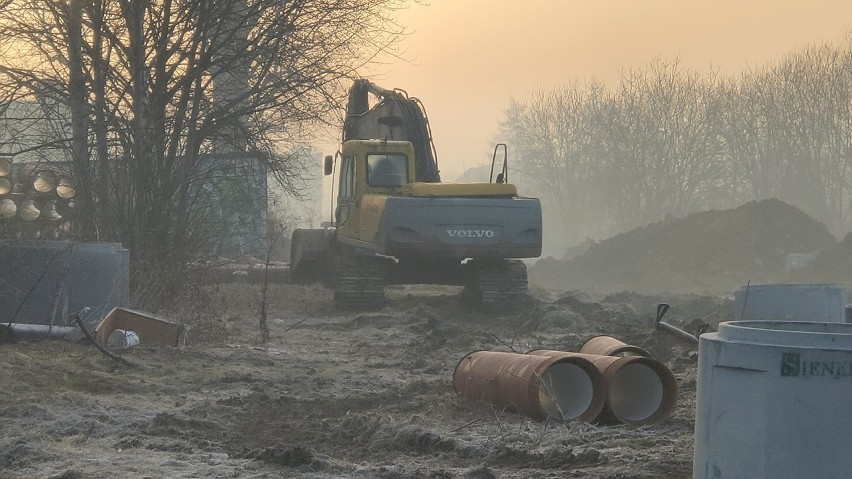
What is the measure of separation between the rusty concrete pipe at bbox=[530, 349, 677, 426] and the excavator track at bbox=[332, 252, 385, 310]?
9.65 meters

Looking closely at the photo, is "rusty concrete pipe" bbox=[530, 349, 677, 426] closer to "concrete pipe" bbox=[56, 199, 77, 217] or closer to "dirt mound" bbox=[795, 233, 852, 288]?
"concrete pipe" bbox=[56, 199, 77, 217]

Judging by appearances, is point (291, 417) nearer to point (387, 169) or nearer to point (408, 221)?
point (408, 221)

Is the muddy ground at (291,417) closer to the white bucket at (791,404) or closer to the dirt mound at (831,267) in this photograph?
the white bucket at (791,404)

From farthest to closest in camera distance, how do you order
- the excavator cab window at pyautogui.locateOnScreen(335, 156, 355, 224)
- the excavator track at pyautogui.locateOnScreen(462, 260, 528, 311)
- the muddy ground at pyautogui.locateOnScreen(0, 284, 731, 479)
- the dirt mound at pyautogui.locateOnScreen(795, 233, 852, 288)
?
the dirt mound at pyautogui.locateOnScreen(795, 233, 852, 288) < the excavator cab window at pyautogui.locateOnScreen(335, 156, 355, 224) < the excavator track at pyautogui.locateOnScreen(462, 260, 528, 311) < the muddy ground at pyautogui.locateOnScreen(0, 284, 731, 479)

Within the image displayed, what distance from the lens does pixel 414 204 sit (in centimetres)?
1606

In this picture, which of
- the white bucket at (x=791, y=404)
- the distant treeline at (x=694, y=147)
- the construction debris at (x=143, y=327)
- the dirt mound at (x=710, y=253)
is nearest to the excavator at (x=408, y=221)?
the construction debris at (x=143, y=327)

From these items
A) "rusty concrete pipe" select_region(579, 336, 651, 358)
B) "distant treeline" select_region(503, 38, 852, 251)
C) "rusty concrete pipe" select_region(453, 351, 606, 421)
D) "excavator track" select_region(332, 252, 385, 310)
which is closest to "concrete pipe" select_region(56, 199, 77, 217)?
"excavator track" select_region(332, 252, 385, 310)

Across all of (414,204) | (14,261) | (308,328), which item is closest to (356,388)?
(14,261)

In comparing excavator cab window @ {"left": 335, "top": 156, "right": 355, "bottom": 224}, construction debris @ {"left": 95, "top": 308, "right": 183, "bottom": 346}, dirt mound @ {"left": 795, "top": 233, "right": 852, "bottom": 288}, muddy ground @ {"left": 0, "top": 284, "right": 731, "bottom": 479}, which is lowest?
muddy ground @ {"left": 0, "top": 284, "right": 731, "bottom": 479}

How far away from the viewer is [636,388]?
7.57m

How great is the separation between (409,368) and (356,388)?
139cm

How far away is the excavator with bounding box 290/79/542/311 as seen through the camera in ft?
53.0

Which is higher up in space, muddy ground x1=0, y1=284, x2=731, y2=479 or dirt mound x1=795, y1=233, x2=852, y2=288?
dirt mound x1=795, y1=233, x2=852, y2=288

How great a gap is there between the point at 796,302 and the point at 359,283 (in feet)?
29.4
